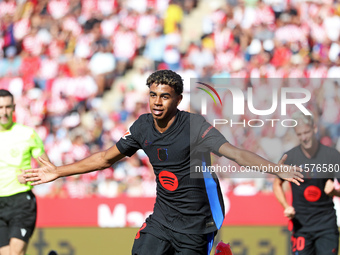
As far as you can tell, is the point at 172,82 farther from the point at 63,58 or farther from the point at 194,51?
the point at 63,58

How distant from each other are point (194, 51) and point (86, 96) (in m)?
2.92

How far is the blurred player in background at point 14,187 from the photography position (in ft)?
22.5

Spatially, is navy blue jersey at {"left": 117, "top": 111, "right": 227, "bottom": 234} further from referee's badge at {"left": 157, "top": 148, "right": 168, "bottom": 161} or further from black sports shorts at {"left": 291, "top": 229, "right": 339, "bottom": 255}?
black sports shorts at {"left": 291, "top": 229, "right": 339, "bottom": 255}

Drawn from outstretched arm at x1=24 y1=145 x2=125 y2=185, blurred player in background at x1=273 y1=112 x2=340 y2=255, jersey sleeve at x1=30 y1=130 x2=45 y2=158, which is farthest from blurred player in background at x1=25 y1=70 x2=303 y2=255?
jersey sleeve at x1=30 y1=130 x2=45 y2=158

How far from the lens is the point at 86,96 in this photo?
13375mm

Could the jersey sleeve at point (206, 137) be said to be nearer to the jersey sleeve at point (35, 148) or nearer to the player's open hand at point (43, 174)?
the player's open hand at point (43, 174)

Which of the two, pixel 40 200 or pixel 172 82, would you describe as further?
pixel 40 200

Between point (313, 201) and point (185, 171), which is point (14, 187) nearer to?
point (185, 171)

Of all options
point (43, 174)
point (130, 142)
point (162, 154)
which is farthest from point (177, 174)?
point (43, 174)

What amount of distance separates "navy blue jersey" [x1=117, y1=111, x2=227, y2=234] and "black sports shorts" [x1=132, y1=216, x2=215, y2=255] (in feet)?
0.20

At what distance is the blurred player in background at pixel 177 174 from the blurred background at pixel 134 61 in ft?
17.9

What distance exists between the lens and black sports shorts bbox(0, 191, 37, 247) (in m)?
6.85

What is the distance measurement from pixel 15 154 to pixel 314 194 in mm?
3889

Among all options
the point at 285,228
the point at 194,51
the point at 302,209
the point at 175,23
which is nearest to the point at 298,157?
the point at 302,209
